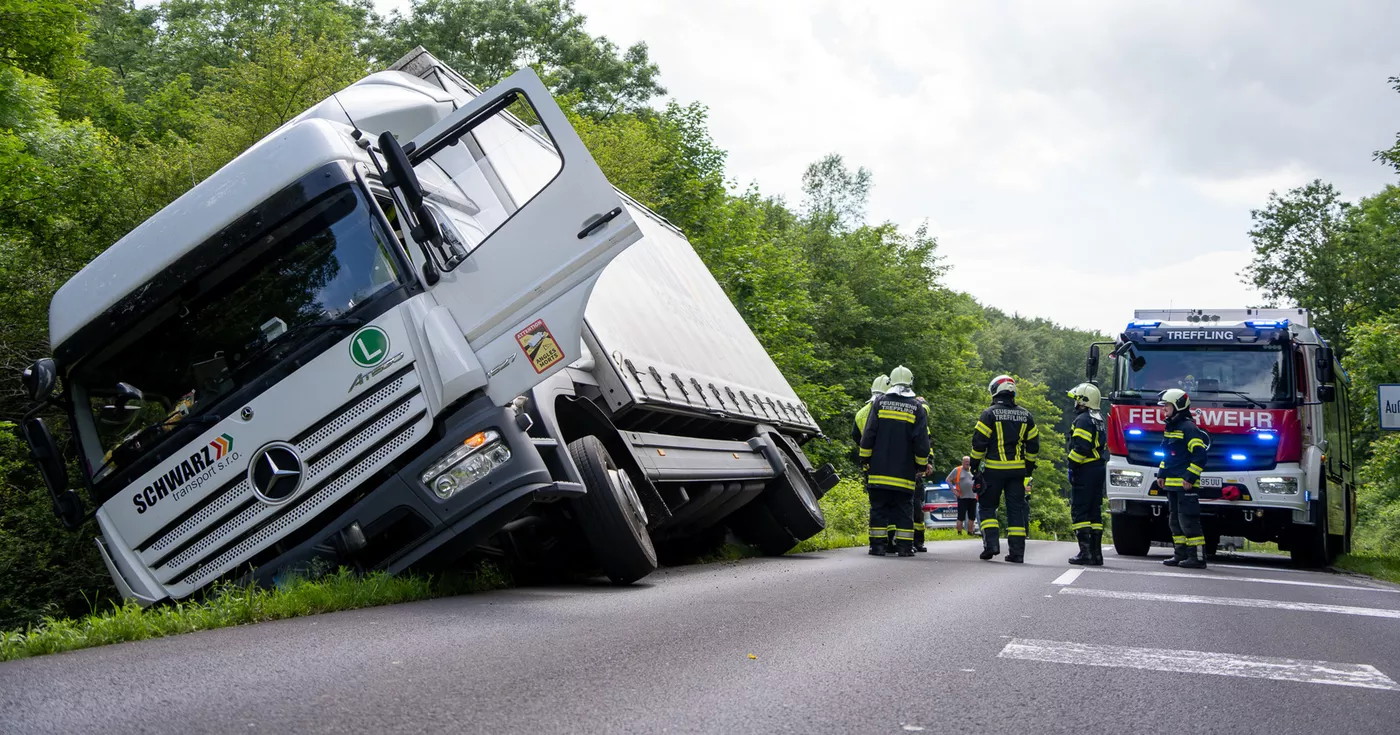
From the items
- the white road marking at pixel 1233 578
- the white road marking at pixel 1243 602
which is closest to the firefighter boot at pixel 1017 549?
the white road marking at pixel 1233 578

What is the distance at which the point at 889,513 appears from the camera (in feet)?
40.6

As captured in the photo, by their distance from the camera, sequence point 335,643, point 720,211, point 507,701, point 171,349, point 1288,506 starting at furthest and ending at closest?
1. point 720,211
2. point 1288,506
3. point 171,349
4. point 335,643
5. point 507,701

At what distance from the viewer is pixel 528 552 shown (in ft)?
25.9

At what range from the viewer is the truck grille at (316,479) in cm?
608

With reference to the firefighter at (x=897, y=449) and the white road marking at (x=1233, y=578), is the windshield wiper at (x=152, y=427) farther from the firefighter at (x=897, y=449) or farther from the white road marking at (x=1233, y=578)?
the white road marking at (x=1233, y=578)

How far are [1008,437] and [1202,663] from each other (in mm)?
6786

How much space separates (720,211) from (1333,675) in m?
23.1

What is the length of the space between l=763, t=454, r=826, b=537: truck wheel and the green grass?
5.76 metres

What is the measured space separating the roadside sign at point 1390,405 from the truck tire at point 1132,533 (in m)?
2.98

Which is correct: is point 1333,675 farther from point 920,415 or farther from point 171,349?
point 920,415

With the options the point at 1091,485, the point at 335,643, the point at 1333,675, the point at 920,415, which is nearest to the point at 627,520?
the point at 335,643

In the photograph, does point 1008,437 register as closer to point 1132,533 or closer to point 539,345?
point 1132,533

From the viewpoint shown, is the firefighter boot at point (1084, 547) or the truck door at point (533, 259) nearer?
the truck door at point (533, 259)

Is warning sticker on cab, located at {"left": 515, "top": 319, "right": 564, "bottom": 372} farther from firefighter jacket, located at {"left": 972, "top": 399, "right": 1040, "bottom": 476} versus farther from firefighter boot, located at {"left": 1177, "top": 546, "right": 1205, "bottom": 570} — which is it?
firefighter boot, located at {"left": 1177, "top": 546, "right": 1205, "bottom": 570}
